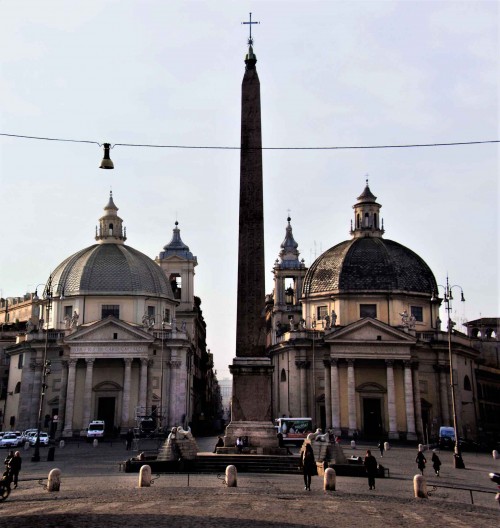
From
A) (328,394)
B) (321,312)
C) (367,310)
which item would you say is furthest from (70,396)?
(367,310)

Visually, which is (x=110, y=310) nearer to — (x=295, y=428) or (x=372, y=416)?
(x=295, y=428)

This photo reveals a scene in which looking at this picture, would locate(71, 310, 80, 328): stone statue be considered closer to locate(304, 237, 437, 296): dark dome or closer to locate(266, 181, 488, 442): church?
locate(266, 181, 488, 442): church

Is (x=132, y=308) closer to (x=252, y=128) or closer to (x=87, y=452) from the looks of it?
(x=87, y=452)

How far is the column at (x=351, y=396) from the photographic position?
206 feet

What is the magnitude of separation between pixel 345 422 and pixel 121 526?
1956 inches

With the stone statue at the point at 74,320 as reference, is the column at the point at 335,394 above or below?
below

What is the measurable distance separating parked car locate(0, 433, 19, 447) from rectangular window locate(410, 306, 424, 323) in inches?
1372

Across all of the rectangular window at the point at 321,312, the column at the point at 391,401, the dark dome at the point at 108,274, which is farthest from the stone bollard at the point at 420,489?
the dark dome at the point at 108,274

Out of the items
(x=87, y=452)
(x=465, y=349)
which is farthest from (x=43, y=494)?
(x=465, y=349)

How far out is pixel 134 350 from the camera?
64.8 m

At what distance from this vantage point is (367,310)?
68.8 metres

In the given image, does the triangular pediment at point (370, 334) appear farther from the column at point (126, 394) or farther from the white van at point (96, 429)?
the white van at point (96, 429)

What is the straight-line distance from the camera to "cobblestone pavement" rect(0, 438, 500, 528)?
16562 millimetres

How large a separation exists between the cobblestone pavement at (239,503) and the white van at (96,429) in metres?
28.8
